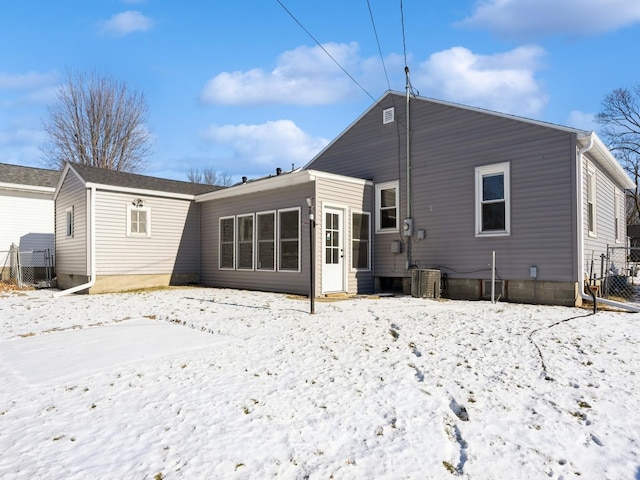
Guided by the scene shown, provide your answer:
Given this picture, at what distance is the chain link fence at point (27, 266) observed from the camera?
15.1m

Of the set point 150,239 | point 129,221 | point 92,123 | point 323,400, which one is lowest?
point 323,400

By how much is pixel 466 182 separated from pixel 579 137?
7.73 ft

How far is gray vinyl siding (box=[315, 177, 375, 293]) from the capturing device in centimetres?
1012

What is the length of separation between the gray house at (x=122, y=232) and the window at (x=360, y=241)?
580 centimetres

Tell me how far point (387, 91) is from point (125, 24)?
21.3ft

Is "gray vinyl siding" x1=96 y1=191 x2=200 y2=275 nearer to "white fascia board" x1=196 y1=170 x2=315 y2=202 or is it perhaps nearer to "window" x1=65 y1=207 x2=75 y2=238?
"white fascia board" x1=196 y1=170 x2=315 y2=202

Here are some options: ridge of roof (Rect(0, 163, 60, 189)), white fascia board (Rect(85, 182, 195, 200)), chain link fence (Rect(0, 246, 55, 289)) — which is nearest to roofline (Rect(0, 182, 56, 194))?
ridge of roof (Rect(0, 163, 60, 189))

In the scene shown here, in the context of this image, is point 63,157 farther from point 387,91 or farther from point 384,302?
point 384,302

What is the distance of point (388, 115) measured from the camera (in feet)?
37.1

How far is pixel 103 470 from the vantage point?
96.0 inches

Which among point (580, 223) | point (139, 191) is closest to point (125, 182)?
point (139, 191)

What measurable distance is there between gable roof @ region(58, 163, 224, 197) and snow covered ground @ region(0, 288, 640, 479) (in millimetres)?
6505

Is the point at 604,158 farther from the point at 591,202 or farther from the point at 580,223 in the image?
the point at 580,223

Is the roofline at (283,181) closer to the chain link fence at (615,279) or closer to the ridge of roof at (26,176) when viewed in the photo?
the chain link fence at (615,279)
